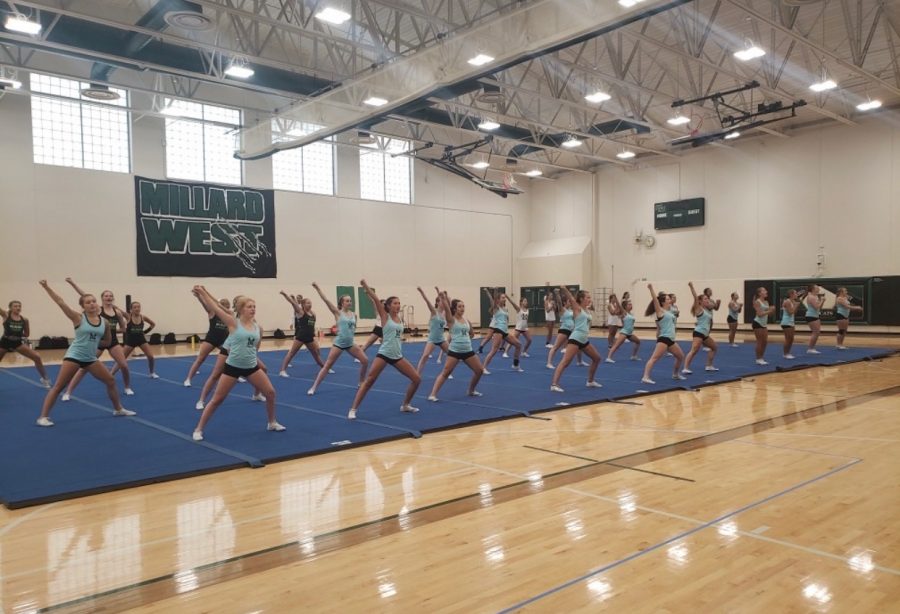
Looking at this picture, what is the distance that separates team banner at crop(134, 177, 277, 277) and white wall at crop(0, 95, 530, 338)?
0.35m

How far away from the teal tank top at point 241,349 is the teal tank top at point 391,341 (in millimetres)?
1749

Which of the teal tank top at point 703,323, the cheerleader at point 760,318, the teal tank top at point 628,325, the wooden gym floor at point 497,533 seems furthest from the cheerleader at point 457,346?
the cheerleader at point 760,318

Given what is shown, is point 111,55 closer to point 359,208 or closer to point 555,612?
point 359,208

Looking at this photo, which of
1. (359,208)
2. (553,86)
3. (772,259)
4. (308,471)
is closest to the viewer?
(308,471)

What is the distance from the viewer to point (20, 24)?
12742mm

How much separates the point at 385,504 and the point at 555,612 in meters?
2.17

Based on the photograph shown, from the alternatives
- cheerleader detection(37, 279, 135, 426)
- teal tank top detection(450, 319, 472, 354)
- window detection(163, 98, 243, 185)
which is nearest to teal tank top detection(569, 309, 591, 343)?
teal tank top detection(450, 319, 472, 354)

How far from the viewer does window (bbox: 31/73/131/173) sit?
21.2 metres

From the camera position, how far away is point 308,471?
629cm

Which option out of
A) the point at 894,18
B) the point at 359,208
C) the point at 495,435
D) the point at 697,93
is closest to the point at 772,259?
the point at 697,93

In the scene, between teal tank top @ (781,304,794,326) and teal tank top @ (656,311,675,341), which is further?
teal tank top @ (781,304,794,326)

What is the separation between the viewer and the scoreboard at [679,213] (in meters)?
27.8

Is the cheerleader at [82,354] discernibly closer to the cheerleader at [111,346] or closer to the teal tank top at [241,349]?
the cheerleader at [111,346]

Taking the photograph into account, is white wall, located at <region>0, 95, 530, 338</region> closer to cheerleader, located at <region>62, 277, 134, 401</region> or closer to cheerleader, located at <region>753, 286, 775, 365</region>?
cheerleader, located at <region>62, 277, 134, 401</region>
